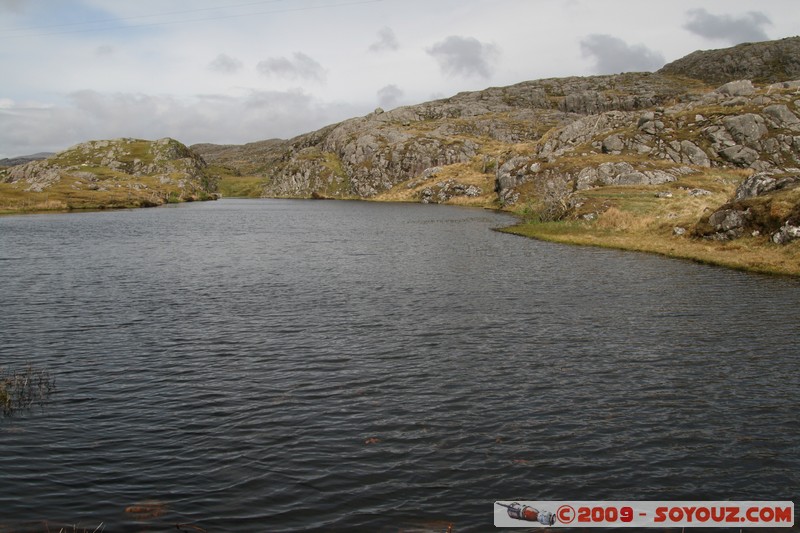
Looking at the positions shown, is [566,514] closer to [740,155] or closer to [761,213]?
[761,213]

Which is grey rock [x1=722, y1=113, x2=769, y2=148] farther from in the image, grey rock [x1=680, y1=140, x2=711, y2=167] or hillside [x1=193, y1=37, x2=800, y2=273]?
grey rock [x1=680, y1=140, x2=711, y2=167]

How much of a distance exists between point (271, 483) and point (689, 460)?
12991mm

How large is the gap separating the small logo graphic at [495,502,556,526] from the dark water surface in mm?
875

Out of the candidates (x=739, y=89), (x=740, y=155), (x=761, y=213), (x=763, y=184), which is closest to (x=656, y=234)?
(x=763, y=184)

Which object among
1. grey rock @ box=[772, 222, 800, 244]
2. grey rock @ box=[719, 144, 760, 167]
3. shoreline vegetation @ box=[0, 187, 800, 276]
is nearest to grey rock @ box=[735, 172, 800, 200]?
shoreline vegetation @ box=[0, 187, 800, 276]

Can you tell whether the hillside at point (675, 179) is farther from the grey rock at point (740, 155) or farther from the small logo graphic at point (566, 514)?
the small logo graphic at point (566, 514)

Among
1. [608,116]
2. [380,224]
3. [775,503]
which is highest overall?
[608,116]

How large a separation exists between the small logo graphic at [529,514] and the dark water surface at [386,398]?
34.5 inches

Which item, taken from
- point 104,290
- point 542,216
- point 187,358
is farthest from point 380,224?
point 187,358

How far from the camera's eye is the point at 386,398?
22969 millimetres

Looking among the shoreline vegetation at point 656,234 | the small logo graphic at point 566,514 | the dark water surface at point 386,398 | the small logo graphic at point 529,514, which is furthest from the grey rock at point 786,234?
the small logo graphic at point 529,514

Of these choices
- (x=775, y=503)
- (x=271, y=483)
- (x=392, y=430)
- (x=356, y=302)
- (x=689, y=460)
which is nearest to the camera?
(x=775, y=503)

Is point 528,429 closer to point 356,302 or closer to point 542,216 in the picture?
point 356,302

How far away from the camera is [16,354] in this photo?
2827 cm
